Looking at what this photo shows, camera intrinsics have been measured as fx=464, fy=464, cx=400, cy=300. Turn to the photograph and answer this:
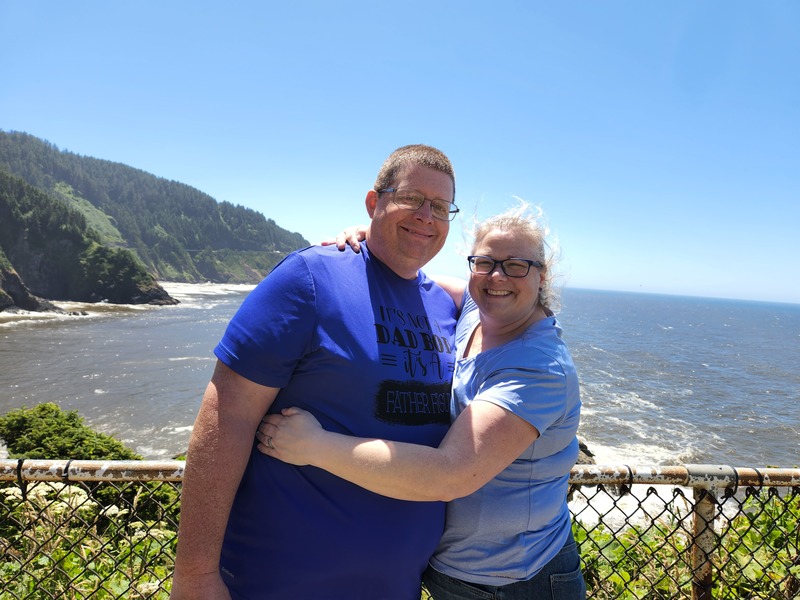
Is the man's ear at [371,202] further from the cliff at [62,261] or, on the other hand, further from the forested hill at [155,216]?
the forested hill at [155,216]

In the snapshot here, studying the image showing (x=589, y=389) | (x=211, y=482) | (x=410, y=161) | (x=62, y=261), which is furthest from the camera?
(x=62, y=261)

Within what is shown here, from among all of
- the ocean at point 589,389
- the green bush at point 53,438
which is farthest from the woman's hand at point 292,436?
the ocean at point 589,389

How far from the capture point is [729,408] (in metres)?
29.5

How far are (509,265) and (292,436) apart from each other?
1131 mm

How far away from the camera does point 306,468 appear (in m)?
1.70

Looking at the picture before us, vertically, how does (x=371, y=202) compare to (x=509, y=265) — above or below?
above

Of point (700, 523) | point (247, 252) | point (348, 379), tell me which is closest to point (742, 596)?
point (700, 523)

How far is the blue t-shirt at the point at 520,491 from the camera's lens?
1726mm

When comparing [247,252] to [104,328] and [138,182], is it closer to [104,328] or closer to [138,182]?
[138,182]

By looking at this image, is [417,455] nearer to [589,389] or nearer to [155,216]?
[589,389]

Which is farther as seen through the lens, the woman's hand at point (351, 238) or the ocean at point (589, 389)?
the ocean at point (589, 389)

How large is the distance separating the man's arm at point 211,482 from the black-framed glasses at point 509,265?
108 cm

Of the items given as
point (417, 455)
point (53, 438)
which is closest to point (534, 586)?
point (417, 455)

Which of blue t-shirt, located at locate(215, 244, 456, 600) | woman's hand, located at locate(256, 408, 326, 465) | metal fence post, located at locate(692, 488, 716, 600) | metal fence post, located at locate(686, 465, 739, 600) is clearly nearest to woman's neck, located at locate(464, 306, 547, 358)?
blue t-shirt, located at locate(215, 244, 456, 600)
